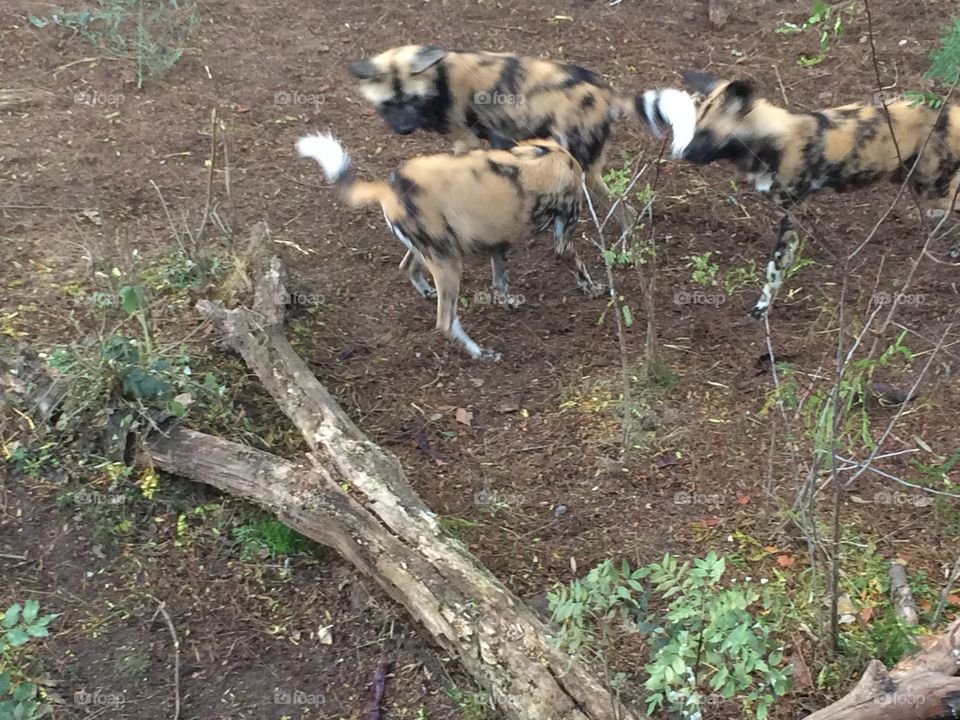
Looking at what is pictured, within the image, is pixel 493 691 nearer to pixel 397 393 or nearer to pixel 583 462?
pixel 583 462

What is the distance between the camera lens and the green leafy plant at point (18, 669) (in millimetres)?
2488

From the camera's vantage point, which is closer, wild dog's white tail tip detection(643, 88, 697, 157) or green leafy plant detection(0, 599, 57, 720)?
green leafy plant detection(0, 599, 57, 720)

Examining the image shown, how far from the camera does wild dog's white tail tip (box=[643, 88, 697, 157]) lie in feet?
13.4

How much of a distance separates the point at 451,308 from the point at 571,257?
0.70 m

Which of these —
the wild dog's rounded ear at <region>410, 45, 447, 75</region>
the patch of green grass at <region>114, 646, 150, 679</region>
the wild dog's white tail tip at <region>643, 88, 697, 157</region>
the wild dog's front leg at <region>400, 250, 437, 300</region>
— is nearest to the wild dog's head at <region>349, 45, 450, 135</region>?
the wild dog's rounded ear at <region>410, 45, 447, 75</region>

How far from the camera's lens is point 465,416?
3.91 meters

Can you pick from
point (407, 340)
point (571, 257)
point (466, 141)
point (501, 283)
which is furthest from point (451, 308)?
point (466, 141)

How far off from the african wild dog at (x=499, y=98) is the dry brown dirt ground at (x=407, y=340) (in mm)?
358

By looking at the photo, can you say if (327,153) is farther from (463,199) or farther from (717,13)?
(717,13)

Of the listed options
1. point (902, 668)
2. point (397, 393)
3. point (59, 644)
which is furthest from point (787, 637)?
point (59, 644)

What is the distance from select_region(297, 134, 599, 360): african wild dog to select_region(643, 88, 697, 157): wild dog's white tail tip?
44 cm

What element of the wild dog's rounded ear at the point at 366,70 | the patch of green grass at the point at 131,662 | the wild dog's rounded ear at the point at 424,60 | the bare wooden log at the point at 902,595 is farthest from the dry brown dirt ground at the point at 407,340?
the wild dog's rounded ear at the point at 424,60

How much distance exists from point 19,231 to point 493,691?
3.57 meters

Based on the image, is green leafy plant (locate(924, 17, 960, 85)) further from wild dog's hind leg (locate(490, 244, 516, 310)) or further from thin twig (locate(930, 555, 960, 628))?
wild dog's hind leg (locate(490, 244, 516, 310))
